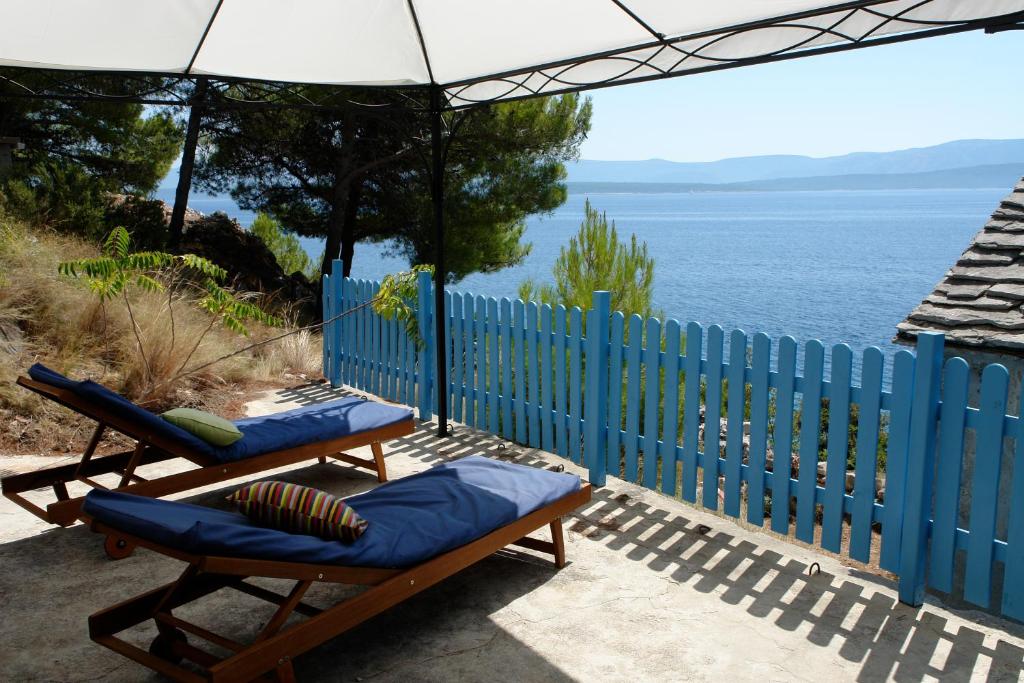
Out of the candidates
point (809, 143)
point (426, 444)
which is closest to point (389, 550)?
point (426, 444)

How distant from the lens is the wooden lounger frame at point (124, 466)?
407 centimetres

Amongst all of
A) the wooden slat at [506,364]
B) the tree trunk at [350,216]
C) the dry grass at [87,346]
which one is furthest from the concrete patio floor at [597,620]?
the tree trunk at [350,216]

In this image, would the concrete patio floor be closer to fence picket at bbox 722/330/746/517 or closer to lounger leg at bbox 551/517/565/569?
lounger leg at bbox 551/517/565/569

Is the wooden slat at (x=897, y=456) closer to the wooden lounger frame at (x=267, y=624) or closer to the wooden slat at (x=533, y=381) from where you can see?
the wooden lounger frame at (x=267, y=624)

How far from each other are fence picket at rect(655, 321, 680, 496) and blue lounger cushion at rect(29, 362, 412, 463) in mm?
1743

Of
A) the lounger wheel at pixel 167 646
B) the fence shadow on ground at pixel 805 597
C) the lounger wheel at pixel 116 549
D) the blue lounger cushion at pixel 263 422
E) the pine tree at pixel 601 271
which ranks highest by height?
the pine tree at pixel 601 271

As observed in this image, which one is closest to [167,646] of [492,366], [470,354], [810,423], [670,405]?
[670,405]

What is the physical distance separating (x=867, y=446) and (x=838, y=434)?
0.16 metres

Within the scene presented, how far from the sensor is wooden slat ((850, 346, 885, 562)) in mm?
3799

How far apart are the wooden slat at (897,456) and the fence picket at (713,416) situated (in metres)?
0.95

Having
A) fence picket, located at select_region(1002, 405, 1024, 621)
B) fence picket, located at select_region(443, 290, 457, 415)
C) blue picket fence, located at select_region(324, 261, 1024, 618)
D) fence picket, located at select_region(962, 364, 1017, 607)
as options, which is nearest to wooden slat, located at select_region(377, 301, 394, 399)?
blue picket fence, located at select_region(324, 261, 1024, 618)

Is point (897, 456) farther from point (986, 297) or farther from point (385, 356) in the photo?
point (385, 356)

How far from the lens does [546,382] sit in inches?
230

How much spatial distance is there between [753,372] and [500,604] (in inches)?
73.6
